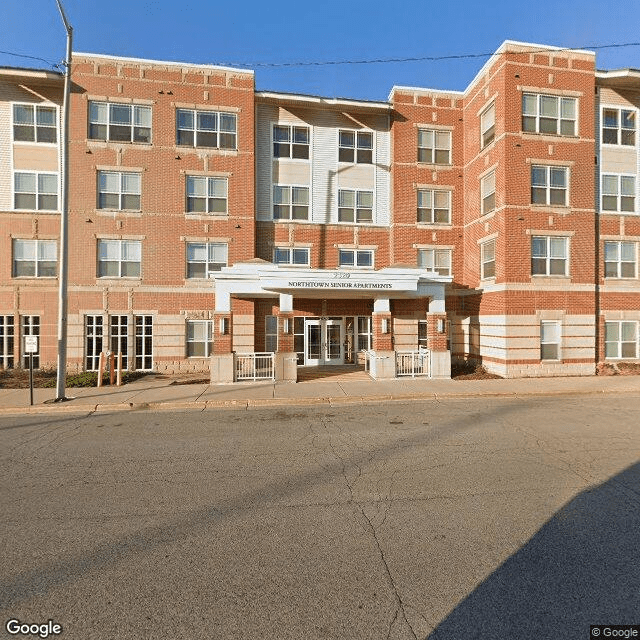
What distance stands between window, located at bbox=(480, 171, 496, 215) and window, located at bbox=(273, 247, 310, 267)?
28.8 ft

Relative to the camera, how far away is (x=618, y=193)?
17.1 m

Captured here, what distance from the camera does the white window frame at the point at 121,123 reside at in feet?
55.5

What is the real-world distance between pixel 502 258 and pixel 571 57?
9.45 meters

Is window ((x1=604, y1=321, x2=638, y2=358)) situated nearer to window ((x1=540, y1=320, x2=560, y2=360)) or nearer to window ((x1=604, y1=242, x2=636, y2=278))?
window ((x1=604, y1=242, x2=636, y2=278))

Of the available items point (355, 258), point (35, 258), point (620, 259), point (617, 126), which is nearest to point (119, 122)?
point (35, 258)

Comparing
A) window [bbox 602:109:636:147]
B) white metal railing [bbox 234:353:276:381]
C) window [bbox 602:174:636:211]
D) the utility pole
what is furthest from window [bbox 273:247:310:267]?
window [bbox 602:109:636:147]

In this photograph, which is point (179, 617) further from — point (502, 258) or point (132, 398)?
point (502, 258)

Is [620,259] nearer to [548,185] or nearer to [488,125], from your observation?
[548,185]

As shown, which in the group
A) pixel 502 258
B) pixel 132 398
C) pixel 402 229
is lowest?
pixel 132 398

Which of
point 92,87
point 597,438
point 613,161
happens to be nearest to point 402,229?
point 613,161

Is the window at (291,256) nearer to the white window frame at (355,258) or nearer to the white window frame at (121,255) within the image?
the white window frame at (355,258)

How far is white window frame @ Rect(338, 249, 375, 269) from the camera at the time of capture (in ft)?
62.9

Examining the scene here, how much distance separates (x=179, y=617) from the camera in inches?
113

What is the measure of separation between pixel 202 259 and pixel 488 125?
14921mm
